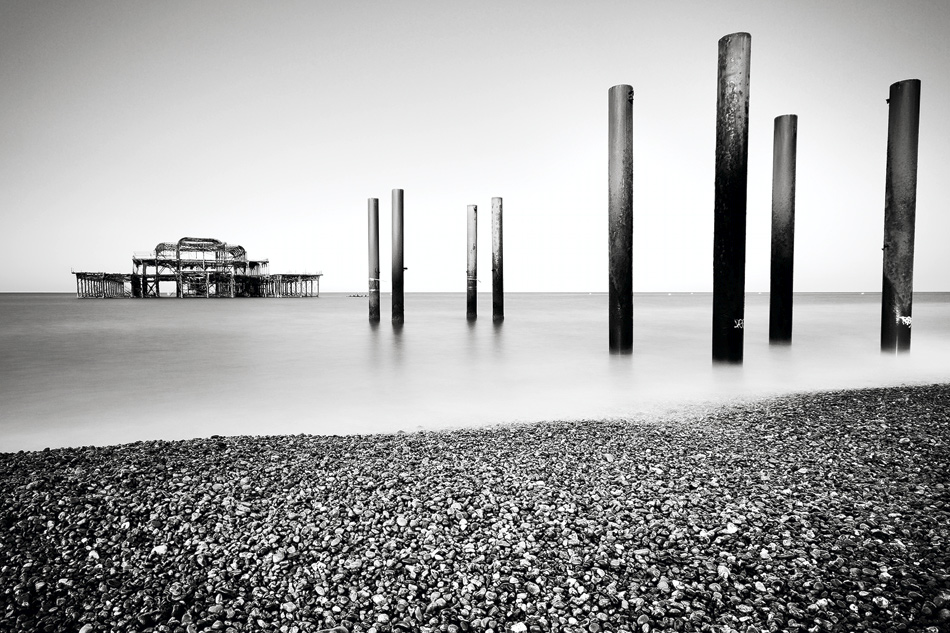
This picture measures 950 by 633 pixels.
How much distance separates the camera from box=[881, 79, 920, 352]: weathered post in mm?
7836

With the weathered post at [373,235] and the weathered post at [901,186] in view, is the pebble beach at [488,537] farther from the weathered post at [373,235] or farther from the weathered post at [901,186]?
the weathered post at [373,235]

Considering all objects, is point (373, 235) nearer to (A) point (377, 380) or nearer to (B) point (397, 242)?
(B) point (397, 242)

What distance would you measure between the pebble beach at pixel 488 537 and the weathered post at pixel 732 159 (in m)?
3.49

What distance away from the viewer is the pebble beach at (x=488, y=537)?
1994mm

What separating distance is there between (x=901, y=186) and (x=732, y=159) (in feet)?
10.0

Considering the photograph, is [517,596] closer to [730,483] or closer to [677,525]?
[677,525]

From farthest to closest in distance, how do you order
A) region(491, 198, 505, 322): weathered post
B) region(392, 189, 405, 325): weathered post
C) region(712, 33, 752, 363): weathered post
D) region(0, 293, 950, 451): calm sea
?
region(491, 198, 505, 322): weathered post
region(392, 189, 405, 325): weathered post
region(712, 33, 752, 363): weathered post
region(0, 293, 950, 451): calm sea

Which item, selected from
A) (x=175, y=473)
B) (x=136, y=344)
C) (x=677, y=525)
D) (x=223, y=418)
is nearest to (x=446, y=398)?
(x=223, y=418)

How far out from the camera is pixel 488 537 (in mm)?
2484

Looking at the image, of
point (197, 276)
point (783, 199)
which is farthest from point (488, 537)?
point (197, 276)

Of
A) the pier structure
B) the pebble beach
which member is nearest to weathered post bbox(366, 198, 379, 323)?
the pebble beach

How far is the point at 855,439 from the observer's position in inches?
151

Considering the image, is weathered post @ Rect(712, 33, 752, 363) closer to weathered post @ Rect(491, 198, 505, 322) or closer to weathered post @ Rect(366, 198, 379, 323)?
weathered post @ Rect(491, 198, 505, 322)

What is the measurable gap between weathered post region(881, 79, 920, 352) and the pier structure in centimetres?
6078
